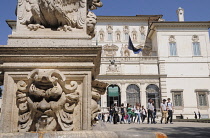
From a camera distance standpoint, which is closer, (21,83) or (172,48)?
(21,83)

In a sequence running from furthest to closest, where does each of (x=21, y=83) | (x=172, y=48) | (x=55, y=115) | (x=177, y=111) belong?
(x=172, y=48)
(x=177, y=111)
(x=21, y=83)
(x=55, y=115)

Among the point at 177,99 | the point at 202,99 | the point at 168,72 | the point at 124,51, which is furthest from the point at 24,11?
the point at 124,51

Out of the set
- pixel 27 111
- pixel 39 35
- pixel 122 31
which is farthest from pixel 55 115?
pixel 122 31

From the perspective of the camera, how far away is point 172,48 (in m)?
31.2

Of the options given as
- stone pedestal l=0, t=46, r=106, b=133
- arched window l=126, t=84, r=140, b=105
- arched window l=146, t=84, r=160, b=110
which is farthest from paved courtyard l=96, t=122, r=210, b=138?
arched window l=146, t=84, r=160, b=110

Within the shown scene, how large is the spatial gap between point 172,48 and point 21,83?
3027 cm

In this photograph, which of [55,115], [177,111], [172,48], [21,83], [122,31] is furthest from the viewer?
[122,31]

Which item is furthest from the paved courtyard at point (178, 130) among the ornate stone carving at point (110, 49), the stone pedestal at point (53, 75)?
the ornate stone carving at point (110, 49)

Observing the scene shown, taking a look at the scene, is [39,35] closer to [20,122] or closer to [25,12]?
[25,12]

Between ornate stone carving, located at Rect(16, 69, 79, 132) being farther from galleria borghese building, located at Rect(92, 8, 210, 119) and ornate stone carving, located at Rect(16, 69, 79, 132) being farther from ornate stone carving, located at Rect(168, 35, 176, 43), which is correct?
ornate stone carving, located at Rect(168, 35, 176, 43)

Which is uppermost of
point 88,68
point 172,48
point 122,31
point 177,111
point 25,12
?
point 122,31

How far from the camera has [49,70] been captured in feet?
9.48

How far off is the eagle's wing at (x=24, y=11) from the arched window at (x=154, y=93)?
2626cm

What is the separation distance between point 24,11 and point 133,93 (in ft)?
84.6
